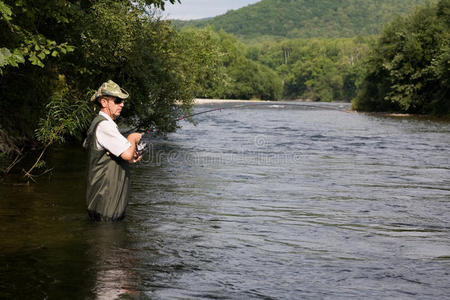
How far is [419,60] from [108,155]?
168 feet

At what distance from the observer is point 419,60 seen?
181 ft

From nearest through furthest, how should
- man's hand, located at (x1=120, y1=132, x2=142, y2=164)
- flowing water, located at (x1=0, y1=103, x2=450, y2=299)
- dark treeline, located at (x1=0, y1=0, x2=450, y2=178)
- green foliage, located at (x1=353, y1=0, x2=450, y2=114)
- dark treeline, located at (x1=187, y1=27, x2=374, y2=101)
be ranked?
flowing water, located at (x1=0, y1=103, x2=450, y2=299), man's hand, located at (x1=120, y1=132, x2=142, y2=164), dark treeline, located at (x1=0, y1=0, x2=450, y2=178), green foliage, located at (x1=353, y1=0, x2=450, y2=114), dark treeline, located at (x1=187, y1=27, x2=374, y2=101)

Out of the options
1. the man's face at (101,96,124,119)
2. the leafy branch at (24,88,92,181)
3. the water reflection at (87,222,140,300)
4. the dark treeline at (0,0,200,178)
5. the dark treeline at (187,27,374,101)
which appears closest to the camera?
the water reflection at (87,222,140,300)

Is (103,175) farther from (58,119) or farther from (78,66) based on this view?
(78,66)

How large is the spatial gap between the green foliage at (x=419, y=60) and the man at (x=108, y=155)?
Result: 4694cm

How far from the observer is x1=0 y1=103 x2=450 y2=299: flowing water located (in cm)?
611

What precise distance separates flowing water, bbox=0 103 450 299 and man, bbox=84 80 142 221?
1.48ft

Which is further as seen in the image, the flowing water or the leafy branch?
the leafy branch

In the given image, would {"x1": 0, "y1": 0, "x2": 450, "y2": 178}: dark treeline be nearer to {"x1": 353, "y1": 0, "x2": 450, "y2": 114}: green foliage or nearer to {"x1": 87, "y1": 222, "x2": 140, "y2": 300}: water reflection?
{"x1": 87, "y1": 222, "x2": 140, "y2": 300}: water reflection

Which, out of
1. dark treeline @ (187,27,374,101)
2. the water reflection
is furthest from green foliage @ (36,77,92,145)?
dark treeline @ (187,27,374,101)

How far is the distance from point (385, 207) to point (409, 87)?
45.7 m

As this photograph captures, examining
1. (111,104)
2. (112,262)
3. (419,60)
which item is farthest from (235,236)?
(419,60)

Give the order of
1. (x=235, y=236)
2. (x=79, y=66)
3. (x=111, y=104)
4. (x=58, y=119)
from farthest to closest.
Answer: (x=79, y=66), (x=58, y=119), (x=235, y=236), (x=111, y=104)

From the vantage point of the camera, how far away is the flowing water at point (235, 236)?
6109 millimetres
